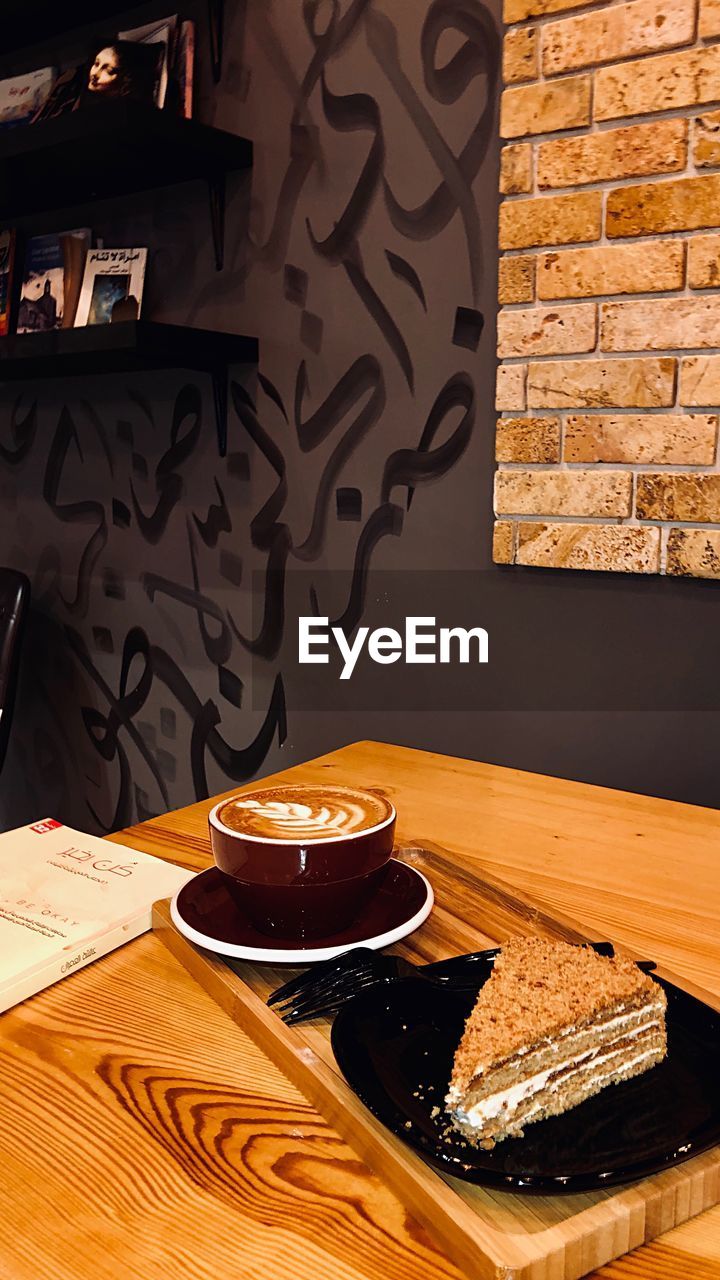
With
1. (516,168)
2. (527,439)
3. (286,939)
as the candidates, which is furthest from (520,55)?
(286,939)

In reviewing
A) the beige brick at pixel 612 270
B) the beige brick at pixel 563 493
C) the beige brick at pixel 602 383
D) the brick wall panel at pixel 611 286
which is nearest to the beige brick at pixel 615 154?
the brick wall panel at pixel 611 286

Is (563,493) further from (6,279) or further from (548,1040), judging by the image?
(6,279)

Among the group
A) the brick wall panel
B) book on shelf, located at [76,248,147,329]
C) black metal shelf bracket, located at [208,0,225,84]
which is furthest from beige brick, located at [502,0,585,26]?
book on shelf, located at [76,248,147,329]

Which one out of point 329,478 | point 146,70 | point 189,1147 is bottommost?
point 189,1147

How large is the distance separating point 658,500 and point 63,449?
1.57 meters

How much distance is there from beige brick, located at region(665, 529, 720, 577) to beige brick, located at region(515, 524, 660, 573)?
25mm

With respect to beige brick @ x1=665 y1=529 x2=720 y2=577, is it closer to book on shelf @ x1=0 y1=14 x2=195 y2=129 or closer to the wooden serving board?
the wooden serving board

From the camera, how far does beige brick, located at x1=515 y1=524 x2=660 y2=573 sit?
1531 mm

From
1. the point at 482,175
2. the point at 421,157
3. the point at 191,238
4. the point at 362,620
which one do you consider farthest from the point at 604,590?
the point at 191,238

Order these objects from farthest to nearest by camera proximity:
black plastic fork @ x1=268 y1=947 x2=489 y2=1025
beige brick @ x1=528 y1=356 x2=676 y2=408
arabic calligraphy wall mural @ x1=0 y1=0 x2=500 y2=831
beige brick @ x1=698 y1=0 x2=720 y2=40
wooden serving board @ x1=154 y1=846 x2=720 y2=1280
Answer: arabic calligraphy wall mural @ x1=0 y1=0 x2=500 y2=831 < beige brick @ x1=528 y1=356 x2=676 y2=408 < beige brick @ x1=698 y1=0 x2=720 y2=40 < black plastic fork @ x1=268 y1=947 x2=489 y2=1025 < wooden serving board @ x1=154 y1=846 x2=720 y2=1280

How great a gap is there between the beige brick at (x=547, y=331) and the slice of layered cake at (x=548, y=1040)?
114cm

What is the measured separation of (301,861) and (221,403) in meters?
1.50

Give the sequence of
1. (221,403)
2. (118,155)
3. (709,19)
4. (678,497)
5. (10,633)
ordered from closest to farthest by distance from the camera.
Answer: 1. (709,19)
2. (678,497)
3. (118,155)
4. (221,403)
5. (10,633)

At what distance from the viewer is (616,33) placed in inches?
57.7
